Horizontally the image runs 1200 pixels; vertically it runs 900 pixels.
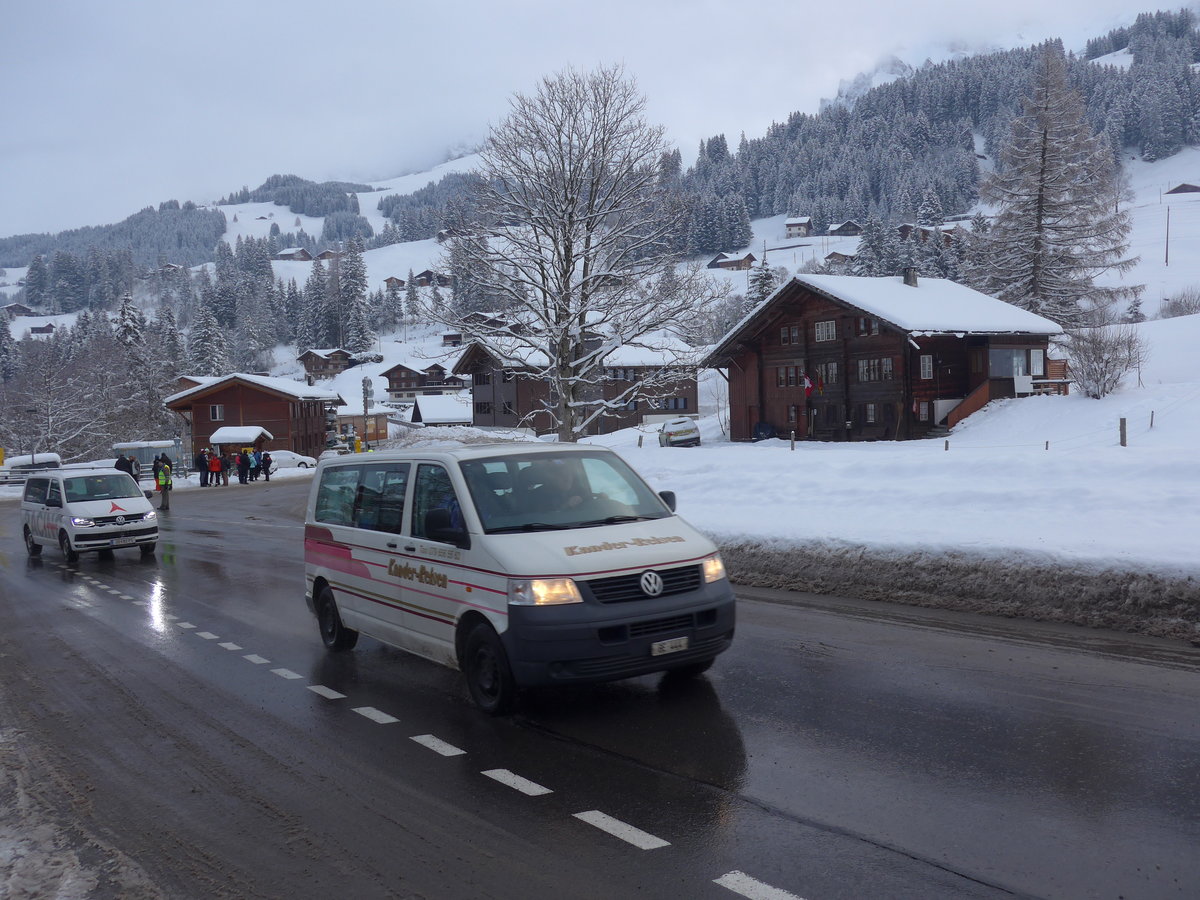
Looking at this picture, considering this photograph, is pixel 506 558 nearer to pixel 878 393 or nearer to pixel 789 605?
pixel 789 605

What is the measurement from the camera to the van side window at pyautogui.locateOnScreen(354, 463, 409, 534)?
825 centimetres

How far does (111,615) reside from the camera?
12.5 metres

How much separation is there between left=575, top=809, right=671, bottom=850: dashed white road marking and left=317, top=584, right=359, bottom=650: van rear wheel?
501 cm

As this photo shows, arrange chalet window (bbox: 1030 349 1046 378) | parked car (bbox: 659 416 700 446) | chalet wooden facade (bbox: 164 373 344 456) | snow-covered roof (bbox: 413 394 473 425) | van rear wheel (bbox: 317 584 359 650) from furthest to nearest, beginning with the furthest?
snow-covered roof (bbox: 413 394 473 425), chalet wooden facade (bbox: 164 373 344 456), parked car (bbox: 659 416 700 446), chalet window (bbox: 1030 349 1046 378), van rear wheel (bbox: 317 584 359 650)

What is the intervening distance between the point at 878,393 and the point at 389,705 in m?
41.6

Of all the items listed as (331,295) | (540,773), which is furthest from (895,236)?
(540,773)

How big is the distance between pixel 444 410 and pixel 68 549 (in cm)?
7699

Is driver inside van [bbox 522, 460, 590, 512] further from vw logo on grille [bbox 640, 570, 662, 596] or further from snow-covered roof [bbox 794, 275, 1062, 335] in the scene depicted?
snow-covered roof [bbox 794, 275, 1062, 335]

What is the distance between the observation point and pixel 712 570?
7.13 metres


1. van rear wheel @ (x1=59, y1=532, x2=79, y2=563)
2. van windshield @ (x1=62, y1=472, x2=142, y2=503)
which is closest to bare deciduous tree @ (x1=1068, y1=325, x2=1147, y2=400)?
van windshield @ (x1=62, y1=472, x2=142, y2=503)

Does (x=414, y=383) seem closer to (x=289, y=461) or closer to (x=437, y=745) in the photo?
(x=289, y=461)

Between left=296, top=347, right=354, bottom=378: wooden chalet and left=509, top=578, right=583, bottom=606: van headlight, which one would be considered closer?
left=509, top=578, right=583, bottom=606: van headlight

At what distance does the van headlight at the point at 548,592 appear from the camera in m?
6.48

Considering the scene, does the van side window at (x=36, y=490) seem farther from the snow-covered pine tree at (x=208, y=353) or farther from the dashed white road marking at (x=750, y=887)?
the snow-covered pine tree at (x=208, y=353)
